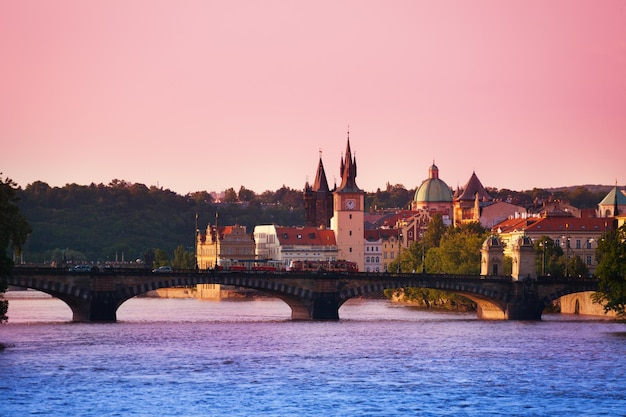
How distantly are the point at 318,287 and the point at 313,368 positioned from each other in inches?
1904

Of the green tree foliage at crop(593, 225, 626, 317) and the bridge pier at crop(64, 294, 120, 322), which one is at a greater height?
the green tree foliage at crop(593, 225, 626, 317)

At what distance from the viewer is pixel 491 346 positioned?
370 ft

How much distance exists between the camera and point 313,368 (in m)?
96.7

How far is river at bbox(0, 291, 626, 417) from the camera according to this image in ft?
260

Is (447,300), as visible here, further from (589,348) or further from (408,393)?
(408,393)

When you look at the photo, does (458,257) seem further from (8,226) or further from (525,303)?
(8,226)

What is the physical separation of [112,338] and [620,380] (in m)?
38.8

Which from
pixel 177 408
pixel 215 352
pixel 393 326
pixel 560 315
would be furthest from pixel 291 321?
pixel 177 408

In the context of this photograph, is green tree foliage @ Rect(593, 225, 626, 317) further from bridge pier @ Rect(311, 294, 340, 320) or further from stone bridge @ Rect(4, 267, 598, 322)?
bridge pier @ Rect(311, 294, 340, 320)

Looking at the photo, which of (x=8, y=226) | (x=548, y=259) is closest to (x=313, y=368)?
(x=8, y=226)

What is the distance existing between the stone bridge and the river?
290 cm

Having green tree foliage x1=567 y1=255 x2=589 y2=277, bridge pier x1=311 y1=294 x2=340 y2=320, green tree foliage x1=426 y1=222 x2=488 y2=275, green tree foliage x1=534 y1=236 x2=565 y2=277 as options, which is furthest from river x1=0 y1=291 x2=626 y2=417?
green tree foliage x1=426 y1=222 x2=488 y2=275

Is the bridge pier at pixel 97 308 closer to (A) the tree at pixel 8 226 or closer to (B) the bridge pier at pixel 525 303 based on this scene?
(A) the tree at pixel 8 226

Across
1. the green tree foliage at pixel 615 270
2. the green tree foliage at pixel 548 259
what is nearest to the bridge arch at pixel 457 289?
the green tree foliage at pixel 548 259
